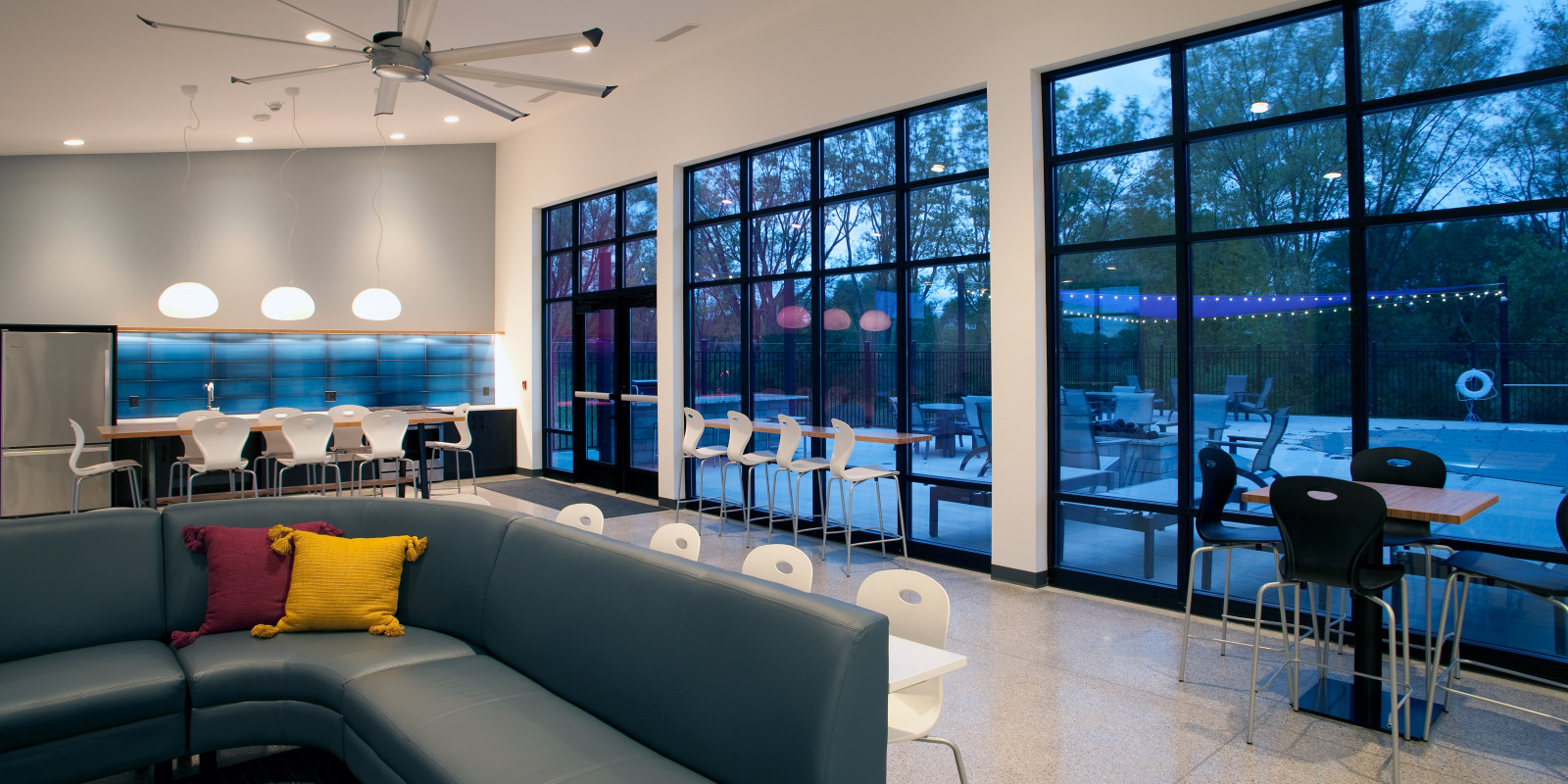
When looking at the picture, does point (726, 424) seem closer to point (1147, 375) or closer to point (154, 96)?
point (1147, 375)

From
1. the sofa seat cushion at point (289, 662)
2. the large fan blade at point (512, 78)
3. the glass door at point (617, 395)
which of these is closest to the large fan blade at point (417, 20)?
the large fan blade at point (512, 78)

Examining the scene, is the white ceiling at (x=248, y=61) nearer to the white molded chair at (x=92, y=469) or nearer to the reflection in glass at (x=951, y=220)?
the reflection in glass at (x=951, y=220)

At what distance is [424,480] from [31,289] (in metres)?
4.64

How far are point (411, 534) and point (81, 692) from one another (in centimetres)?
110

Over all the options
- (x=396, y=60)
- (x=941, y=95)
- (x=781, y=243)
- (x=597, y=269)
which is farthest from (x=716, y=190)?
(x=396, y=60)

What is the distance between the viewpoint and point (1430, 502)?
3.14 meters

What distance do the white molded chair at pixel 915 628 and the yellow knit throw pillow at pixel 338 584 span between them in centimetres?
182

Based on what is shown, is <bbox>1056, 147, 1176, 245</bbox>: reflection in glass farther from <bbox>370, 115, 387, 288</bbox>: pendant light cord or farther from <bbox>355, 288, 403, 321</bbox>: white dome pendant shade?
<bbox>370, 115, 387, 288</bbox>: pendant light cord

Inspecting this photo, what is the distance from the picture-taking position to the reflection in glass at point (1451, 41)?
3.61 meters

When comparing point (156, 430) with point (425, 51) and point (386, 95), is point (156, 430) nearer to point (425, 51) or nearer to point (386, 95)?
point (386, 95)

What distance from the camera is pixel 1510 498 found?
3689 millimetres

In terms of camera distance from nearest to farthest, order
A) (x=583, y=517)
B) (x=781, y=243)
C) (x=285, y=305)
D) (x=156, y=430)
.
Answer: (x=583, y=517) < (x=156, y=430) < (x=781, y=243) < (x=285, y=305)

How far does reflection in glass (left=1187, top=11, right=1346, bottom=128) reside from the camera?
4.15 m

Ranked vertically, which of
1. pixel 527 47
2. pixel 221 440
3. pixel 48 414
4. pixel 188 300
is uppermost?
pixel 527 47
